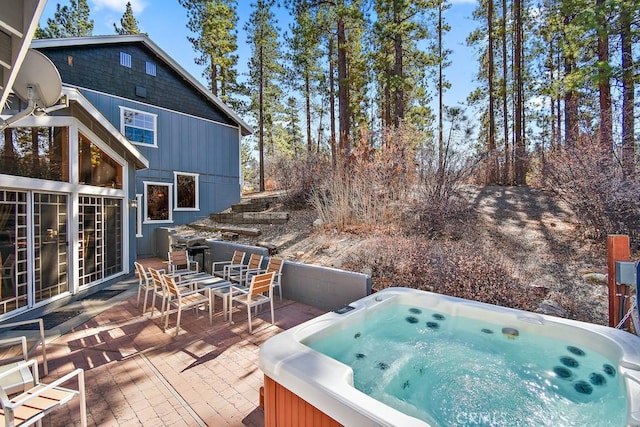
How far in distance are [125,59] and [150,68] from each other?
87 cm

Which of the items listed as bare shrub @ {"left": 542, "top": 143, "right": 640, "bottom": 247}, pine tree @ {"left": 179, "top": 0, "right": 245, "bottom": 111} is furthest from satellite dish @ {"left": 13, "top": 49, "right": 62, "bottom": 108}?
pine tree @ {"left": 179, "top": 0, "right": 245, "bottom": 111}

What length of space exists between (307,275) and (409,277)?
1.77 meters

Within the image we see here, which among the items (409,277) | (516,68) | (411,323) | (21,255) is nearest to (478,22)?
(516,68)

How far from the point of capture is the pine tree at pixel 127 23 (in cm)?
1797

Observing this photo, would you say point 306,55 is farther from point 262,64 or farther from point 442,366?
point 442,366

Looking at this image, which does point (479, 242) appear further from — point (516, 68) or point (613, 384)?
point (516, 68)

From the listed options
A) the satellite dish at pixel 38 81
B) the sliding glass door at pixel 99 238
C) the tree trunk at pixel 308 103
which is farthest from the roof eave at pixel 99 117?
the tree trunk at pixel 308 103

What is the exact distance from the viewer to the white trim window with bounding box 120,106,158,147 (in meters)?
10.5

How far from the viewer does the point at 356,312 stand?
3.88m

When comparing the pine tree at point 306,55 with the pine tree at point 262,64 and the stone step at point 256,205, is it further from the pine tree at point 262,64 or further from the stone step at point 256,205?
the stone step at point 256,205

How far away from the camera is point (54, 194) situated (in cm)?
512

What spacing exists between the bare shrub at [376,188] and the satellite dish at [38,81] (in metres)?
5.70

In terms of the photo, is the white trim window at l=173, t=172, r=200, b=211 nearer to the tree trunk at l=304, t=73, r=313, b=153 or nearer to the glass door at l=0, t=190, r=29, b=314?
the glass door at l=0, t=190, r=29, b=314

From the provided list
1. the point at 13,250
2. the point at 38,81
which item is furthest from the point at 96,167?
the point at 38,81
